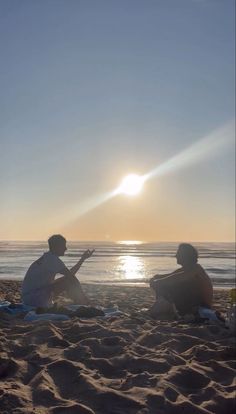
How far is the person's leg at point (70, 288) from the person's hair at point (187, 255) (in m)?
1.91

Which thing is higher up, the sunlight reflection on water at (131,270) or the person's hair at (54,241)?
the person's hair at (54,241)

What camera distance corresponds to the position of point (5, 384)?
12.9ft

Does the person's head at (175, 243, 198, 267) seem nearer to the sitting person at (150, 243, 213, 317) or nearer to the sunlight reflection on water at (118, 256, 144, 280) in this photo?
the sitting person at (150, 243, 213, 317)

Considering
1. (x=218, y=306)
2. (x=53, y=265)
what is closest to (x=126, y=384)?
(x=53, y=265)

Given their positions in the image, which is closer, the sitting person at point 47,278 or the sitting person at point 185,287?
the sitting person at point 185,287

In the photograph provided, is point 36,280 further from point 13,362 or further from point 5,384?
point 5,384

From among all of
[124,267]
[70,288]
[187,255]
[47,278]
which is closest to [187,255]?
[187,255]

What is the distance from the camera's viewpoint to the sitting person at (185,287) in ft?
24.3

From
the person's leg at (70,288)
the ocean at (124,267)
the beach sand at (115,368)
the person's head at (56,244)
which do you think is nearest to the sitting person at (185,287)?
the beach sand at (115,368)

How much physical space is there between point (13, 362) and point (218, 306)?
6.47 metres

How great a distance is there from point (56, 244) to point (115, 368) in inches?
130

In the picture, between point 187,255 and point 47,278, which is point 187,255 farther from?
point 47,278

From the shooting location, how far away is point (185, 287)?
7.45 metres

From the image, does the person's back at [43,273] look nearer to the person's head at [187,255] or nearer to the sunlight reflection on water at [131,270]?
the person's head at [187,255]
